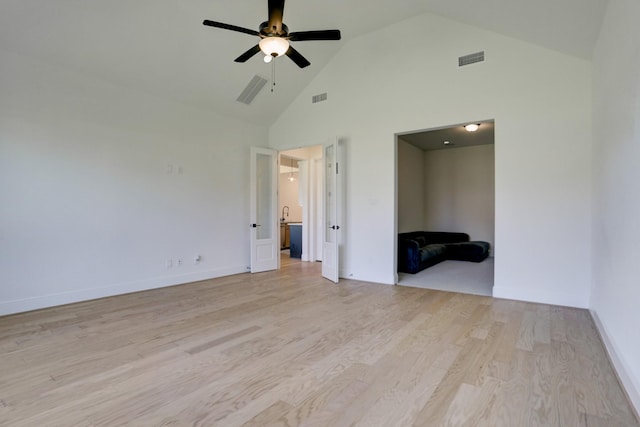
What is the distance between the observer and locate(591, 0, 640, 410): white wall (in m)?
2.06

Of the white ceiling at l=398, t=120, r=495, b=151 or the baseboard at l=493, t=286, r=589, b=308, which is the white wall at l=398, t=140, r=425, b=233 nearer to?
the white ceiling at l=398, t=120, r=495, b=151

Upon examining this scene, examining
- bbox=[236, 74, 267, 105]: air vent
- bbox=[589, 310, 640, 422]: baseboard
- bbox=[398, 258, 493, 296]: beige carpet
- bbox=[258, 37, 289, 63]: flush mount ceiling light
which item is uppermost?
bbox=[236, 74, 267, 105]: air vent

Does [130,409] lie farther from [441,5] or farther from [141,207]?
[441,5]

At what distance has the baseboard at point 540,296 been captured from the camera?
3.91 metres

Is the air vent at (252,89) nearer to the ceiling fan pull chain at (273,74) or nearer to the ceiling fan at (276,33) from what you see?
the ceiling fan pull chain at (273,74)

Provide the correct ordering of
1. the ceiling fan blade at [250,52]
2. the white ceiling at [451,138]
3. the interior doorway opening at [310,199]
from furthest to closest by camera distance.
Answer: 1. the interior doorway opening at [310,199]
2. the white ceiling at [451,138]
3. the ceiling fan blade at [250,52]

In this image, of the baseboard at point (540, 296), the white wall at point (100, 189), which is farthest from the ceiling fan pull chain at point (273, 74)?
the baseboard at point (540, 296)

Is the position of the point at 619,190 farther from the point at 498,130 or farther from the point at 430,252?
the point at 430,252

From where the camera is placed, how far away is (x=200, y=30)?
432cm

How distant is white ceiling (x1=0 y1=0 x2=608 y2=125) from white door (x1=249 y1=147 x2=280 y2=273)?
139cm

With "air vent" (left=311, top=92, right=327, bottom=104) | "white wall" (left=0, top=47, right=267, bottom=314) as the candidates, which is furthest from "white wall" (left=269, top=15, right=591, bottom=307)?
"white wall" (left=0, top=47, right=267, bottom=314)

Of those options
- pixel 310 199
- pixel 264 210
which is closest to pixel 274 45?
pixel 264 210

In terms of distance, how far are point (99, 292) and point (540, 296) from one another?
19.2 feet

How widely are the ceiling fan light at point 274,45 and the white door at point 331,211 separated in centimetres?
244
